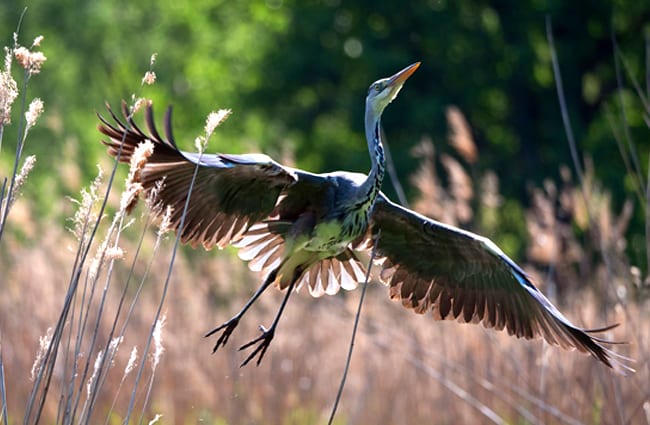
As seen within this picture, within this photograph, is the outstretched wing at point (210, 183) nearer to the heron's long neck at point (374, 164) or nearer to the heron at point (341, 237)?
the heron at point (341, 237)

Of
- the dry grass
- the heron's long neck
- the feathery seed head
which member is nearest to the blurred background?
the dry grass

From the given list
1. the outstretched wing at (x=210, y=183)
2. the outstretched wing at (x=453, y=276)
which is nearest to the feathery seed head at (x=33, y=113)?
the outstretched wing at (x=210, y=183)

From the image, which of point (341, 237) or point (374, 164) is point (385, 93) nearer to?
point (374, 164)

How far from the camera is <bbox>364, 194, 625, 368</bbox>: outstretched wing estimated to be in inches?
190

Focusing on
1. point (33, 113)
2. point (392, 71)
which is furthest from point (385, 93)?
point (392, 71)

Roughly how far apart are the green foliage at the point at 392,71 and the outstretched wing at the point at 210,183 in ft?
41.4

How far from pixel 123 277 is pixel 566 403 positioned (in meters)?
4.28

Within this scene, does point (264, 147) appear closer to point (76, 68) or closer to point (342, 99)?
point (342, 99)

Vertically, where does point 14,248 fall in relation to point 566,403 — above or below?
above

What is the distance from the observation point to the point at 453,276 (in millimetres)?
5113

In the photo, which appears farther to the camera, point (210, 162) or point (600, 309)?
point (600, 309)

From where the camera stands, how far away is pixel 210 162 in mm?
3721

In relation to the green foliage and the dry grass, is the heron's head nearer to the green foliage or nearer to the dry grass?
the dry grass

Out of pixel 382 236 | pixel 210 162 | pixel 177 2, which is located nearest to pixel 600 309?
pixel 382 236
